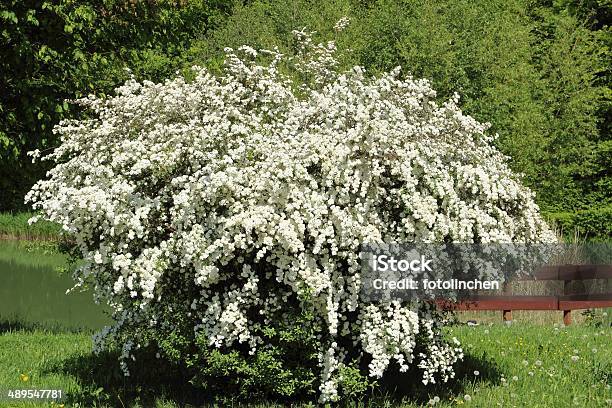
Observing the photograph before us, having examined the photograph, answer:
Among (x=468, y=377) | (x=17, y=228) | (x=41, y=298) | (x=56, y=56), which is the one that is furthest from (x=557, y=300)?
(x=17, y=228)

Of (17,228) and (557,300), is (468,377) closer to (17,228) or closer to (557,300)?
(557,300)

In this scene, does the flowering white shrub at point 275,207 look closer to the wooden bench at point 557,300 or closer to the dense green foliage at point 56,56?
Result: the dense green foliage at point 56,56

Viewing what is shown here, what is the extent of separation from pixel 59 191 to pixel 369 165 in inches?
125

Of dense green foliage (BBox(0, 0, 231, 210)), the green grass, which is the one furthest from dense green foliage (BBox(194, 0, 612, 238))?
the green grass

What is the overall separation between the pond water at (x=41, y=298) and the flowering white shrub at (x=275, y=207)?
14.9 feet

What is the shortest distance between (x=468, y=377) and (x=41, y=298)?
1342cm

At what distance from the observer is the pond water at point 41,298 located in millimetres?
16734

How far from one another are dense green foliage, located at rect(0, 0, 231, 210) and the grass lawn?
3.20 metres

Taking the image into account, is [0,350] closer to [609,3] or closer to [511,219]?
[511,219]

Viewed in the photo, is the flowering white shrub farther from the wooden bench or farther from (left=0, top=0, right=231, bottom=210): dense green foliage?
the wooden bench

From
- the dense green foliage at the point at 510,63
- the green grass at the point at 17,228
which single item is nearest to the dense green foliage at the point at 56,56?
the dense green foliage at the point at 510,63

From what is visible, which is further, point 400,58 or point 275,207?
point 400,58

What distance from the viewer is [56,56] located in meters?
12.5

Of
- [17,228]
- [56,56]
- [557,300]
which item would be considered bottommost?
[557,300]
